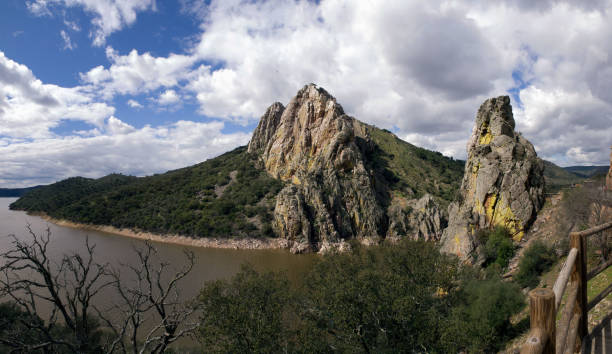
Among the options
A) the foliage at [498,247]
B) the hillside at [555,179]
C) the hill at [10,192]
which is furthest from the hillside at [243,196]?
the hill at [10,192]

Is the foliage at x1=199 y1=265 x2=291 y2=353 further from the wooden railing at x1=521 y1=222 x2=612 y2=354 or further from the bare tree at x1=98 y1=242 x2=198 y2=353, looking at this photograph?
the wooden railing at x1=521 y1=222 x2=612 y2=354

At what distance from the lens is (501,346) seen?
14.5 m

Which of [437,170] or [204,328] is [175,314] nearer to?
[204,328]

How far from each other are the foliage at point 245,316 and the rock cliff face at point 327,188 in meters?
25.9

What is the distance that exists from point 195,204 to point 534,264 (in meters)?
53.6

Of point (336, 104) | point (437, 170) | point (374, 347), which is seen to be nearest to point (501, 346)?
point (374, 347)

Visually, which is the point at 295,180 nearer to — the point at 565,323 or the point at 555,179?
the point at 565,323

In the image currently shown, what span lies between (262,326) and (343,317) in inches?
163

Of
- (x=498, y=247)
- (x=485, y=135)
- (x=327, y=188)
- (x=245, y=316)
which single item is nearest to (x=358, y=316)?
(x=245, y=316)

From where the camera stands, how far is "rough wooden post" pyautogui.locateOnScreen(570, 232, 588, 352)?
12.3 feet

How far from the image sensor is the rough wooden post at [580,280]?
3.75 meters

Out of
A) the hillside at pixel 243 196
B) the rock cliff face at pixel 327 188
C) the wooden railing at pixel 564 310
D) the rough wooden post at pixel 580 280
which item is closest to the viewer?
the wooden railing at pixel 564 310

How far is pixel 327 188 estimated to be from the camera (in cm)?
5406

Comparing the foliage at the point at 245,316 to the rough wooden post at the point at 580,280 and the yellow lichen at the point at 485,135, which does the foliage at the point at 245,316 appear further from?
the yellow lichen at the point at 485,135
